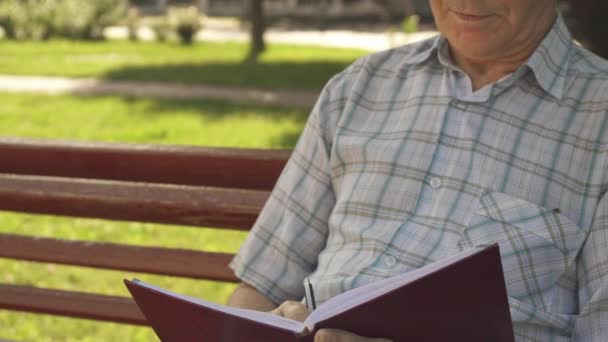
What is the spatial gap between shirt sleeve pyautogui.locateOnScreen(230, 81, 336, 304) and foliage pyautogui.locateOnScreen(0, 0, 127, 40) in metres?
17.5

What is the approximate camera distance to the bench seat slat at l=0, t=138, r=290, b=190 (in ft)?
8.41

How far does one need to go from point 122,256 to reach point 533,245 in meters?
1.41

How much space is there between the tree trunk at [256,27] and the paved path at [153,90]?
4.04 m

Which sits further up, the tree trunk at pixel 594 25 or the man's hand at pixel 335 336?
the man's hand at pixel 335 336

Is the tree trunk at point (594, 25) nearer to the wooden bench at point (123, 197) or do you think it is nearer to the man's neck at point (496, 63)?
the wooden bench at point (123, 197)

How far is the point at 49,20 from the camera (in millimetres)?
18969

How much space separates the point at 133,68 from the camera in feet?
44.6

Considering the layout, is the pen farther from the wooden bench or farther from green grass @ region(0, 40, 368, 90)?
green grass @ region(0, 40, 368, 90)

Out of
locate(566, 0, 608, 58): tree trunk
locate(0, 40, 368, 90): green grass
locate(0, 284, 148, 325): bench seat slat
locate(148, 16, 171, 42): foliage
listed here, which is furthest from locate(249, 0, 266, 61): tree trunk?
locate(0, 284, 148, 325): bench seat slat

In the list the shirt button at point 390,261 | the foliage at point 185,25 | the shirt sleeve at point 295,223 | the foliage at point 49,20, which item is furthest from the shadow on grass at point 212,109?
the foliage at point 49,20

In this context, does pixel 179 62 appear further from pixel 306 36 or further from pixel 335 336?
pixel 335 336

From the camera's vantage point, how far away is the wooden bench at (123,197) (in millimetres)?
2561

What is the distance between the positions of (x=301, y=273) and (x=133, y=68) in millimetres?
11844

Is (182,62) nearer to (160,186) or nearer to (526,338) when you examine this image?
(160,186)
